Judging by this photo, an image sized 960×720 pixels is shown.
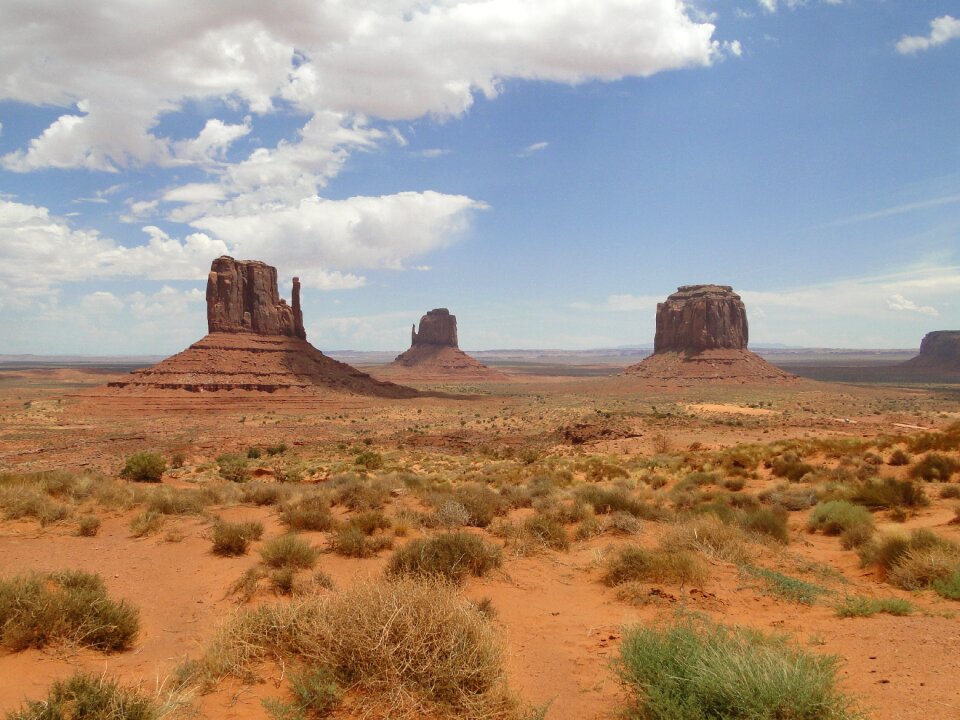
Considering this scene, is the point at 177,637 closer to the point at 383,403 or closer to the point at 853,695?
the point at 853,695

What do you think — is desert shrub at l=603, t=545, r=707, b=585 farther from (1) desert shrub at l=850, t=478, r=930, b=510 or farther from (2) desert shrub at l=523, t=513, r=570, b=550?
(1) desert shrub at l=850, t=478, r=930, b=510

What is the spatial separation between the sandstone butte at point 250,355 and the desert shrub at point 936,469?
56.4 m

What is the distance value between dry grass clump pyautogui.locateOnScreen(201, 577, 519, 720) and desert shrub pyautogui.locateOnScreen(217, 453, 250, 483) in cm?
1533

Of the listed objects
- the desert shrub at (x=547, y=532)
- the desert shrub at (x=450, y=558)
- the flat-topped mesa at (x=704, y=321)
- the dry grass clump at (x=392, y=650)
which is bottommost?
the desert shrub at (x=547, y=532)

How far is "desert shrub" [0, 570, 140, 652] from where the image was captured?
5.51 metres

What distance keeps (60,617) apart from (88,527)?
18.7 ft

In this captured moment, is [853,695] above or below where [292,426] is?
above

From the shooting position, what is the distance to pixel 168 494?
517 inches

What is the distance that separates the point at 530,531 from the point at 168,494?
8.92 meters

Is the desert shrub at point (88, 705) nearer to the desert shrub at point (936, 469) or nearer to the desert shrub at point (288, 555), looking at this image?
the desert shrub at point (288, 555)

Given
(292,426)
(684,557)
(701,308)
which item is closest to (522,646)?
(684,557)

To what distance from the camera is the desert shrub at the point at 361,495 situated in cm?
1280

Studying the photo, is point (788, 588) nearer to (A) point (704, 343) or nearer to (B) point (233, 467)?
(B) point (233, 467)

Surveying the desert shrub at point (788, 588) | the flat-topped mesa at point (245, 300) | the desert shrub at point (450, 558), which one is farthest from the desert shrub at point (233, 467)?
the flat-topped mesa at point (245, 300)
